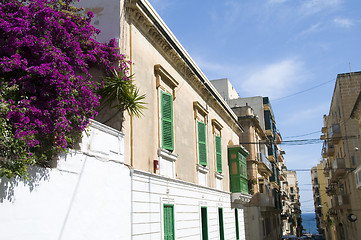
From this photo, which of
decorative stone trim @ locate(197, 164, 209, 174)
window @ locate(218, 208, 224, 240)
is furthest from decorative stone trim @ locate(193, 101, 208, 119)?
window @ locate(218, 208, 224, 240)

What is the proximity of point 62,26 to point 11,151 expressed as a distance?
2.98 metres

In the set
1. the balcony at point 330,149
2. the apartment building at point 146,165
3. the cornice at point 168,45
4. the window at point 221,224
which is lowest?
the window at point 221,224

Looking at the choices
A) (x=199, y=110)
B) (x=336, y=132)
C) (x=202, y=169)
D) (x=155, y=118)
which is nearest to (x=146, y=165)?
(x=155, y=118)

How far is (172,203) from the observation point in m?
11.5

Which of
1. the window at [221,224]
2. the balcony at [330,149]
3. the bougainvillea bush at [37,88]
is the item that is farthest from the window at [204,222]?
the balcony at [330,149]

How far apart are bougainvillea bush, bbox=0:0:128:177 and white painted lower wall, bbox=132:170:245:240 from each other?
116 inches

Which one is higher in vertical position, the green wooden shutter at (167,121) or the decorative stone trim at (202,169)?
the green wooden shutter at (167,121)

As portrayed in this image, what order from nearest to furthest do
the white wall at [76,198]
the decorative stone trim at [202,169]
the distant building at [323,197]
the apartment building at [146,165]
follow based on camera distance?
the white wall at [76,198], the apartment building at [146,165], the decorative stone trim at [202,169], the distant building at [323,197]

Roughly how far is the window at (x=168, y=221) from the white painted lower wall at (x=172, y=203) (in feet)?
0.60

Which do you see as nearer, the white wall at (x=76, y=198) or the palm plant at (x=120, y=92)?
the white wall at (x=76, y=198)

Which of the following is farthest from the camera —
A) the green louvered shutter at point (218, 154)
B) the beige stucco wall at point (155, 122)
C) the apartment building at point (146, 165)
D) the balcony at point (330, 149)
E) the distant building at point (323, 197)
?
the distant building at point (323, 197)

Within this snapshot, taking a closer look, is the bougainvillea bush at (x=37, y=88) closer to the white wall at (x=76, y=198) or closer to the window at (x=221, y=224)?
the white wall at (x=76, y=198)

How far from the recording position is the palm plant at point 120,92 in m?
8.93

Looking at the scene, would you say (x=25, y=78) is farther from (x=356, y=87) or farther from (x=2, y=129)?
(x=356, y=87)
